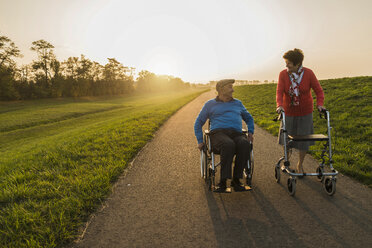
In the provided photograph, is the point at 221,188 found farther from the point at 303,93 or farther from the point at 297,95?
the point at 303,93

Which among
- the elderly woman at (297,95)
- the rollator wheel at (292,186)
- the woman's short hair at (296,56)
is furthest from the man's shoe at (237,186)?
the woman's short hair at (296,56)

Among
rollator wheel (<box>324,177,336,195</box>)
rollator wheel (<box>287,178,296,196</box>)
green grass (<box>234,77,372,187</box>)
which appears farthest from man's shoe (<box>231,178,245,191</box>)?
green grass (<box>234,77,372,187</box>)

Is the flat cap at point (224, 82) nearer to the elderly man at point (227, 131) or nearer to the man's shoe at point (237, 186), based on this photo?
the elderly man at point (227, 131)

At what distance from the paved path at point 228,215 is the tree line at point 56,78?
49.2 meters

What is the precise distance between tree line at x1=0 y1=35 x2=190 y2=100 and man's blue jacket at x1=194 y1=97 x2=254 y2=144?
49.5 metres

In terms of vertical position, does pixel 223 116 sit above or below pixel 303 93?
below

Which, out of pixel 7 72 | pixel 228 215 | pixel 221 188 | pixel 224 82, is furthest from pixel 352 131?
pixel 7 72

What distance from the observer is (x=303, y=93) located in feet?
11.6

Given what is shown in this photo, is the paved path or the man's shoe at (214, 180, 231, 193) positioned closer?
the paved path

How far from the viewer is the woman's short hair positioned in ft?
11.1

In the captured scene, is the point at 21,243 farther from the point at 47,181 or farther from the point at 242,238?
the point at 242,238

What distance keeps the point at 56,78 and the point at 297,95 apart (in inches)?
2209

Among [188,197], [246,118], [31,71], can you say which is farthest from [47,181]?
[31,71]

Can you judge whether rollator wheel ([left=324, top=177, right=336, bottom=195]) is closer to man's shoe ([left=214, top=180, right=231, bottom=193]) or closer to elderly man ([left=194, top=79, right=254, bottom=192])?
elderly man ([left=194, top=79, right=254, bottom=192])
